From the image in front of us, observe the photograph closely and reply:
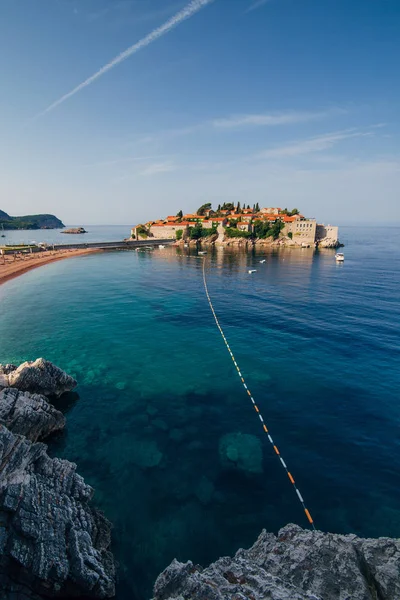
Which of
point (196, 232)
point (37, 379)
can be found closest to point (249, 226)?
point (196, 232)

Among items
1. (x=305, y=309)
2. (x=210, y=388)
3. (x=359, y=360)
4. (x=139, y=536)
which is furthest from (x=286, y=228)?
(x=139, y=536)

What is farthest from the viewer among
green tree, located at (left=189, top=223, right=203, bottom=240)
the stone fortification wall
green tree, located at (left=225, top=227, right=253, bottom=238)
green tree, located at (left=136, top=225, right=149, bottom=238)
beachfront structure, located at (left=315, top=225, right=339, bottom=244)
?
green tree, located at (left=136, top=225, right=149, bottom=238)

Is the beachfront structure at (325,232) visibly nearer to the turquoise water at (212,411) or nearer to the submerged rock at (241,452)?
the turquoise water at (212,411)

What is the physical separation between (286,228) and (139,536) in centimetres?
16044

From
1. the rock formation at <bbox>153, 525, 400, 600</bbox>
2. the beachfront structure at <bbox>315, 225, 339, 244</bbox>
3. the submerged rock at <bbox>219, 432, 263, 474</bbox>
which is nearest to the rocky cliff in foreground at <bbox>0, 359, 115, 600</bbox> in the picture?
the rock formation at <bbox>153, 525, 400, 600</bbox>

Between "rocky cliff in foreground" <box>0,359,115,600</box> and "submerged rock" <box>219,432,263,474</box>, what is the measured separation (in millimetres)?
7863

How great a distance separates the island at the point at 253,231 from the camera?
6038 inches

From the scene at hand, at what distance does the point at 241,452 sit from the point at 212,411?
469 cm

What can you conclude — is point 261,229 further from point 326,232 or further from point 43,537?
point 43,537

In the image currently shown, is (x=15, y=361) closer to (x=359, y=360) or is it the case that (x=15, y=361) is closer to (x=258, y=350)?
(x=258, y=350)

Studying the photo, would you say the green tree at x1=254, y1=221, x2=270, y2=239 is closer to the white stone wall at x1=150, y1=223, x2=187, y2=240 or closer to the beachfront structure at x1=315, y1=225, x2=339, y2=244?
the beachfront structure at x1=315, y1=225, x2=339, y2=244

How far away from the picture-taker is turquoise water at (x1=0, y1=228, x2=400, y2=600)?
14.8 meters

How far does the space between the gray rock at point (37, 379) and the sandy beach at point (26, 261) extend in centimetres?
5611

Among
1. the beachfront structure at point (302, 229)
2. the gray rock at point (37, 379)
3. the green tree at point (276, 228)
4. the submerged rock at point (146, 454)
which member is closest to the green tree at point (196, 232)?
the green tree at point (276, 228)
